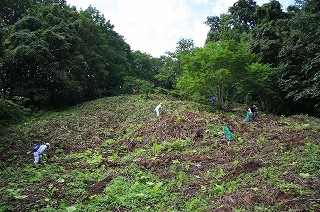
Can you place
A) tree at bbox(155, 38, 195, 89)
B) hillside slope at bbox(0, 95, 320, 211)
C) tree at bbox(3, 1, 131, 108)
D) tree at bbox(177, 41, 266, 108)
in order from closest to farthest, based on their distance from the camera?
1. hillside slope at bbox(0, 95, 320, 211)
2. tree at bbox(177, 41, 266, 108)
3. tree at bbox(3, 1, 131, 108)
4. tree at bbox(155, 38, 195, 89)

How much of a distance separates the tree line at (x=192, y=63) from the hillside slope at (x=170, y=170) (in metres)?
3.69

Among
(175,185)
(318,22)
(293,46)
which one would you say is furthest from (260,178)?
(293,46)

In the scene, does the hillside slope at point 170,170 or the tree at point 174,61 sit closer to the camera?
the hillside slope at point 170,170

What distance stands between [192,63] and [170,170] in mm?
10032

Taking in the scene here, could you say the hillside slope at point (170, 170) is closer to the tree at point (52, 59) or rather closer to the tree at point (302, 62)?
the tree at point (302, 62)

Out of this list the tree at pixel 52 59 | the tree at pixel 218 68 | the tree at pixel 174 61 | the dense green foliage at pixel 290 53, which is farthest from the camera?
the tree at pixel 174 61

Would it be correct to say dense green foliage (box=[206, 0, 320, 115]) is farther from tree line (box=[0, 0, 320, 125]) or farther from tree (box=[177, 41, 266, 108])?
tree (box=[177, 41, 266, 108])

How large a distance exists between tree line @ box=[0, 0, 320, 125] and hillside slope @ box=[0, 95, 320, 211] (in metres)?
3.69

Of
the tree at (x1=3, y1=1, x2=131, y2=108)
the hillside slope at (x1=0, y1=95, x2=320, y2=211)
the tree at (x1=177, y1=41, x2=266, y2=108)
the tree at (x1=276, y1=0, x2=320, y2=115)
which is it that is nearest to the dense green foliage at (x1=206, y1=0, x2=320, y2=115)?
the tree at (x1=276, y1=0, x2=320, y2=115)

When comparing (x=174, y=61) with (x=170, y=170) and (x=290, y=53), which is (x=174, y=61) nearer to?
(x=290, y=53)

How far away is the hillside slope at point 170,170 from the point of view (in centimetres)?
468

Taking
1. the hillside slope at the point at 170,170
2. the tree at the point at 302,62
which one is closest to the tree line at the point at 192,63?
the tree at the point at 302,62

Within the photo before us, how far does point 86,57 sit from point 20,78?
648 cm

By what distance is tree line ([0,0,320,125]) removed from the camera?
48.2 feet
